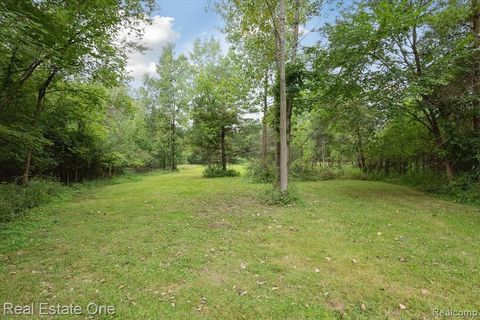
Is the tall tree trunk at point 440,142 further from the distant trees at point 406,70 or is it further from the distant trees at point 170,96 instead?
the distant trees at point 170,96

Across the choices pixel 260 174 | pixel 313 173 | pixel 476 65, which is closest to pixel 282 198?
pixel 260 174

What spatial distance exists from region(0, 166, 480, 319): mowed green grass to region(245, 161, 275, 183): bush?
19.6 feet

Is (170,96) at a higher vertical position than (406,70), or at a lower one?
higher

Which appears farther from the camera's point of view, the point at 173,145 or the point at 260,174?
the point at 173,145

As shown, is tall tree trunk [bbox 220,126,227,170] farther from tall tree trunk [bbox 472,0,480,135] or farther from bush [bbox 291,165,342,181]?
tall tree trunk [bbox 472,0,480,135]

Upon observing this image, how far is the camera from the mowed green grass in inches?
107

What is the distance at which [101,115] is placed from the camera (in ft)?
43.7

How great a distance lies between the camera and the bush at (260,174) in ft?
41.4

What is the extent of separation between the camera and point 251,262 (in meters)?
3.70

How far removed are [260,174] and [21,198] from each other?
9314mm

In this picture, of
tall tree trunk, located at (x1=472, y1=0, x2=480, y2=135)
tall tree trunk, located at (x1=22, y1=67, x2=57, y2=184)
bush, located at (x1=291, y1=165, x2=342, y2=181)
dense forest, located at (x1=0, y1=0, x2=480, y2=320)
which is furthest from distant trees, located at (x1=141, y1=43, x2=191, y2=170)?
tall tree trunk, located at (x1=472, y1=0, x2=480, y2=135)

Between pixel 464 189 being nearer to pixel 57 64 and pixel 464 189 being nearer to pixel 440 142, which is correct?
pixel 440 142

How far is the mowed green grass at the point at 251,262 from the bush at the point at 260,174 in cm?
597

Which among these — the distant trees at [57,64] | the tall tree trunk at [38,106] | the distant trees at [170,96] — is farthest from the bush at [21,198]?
the distant trees at [170,96]
